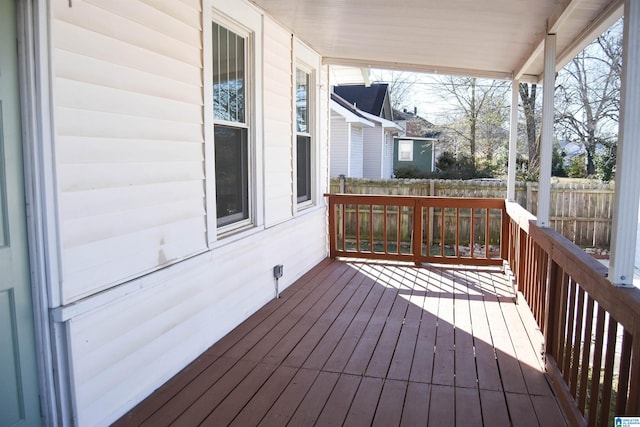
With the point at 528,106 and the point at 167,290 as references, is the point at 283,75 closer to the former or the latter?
the point at 167,290

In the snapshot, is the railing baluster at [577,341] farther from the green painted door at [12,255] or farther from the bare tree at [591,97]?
the bare tree at [591,97]

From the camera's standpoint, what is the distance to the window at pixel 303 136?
5379 millimetres

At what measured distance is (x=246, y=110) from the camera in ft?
13.1

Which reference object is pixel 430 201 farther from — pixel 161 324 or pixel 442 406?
pixel 161 324

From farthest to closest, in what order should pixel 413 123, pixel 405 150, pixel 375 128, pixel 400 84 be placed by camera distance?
pixel 413 123 < pixel 400 84 < pixel 405 150 < pixel 375 128

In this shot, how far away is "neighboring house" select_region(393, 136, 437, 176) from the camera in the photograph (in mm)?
21281

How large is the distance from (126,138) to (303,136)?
10.8 feet

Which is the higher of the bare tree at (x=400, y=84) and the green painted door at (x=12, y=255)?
the bare tree at (x=400, y=84)

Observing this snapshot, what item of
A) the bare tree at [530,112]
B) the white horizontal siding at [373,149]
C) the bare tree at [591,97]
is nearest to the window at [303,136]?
the bare tree at [591,97]

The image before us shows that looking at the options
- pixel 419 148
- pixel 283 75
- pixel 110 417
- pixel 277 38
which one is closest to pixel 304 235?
pixel 283 75

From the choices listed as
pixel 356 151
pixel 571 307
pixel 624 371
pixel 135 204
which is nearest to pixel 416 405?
pixel 571 307

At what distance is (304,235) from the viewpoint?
5.47 meters

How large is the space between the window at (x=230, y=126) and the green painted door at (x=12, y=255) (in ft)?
5.30

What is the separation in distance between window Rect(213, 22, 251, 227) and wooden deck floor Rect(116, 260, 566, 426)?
0.97 m
